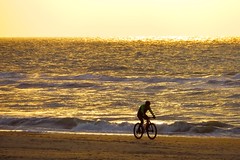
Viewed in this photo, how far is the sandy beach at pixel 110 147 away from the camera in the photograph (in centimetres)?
1471

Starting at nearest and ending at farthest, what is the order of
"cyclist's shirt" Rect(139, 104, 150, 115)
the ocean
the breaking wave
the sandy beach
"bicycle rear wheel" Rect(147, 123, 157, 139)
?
the sandy beach, "cyclist's shirt" Rect(139, 104, 150, 115), "bicycle rear wheel" Rect(147, 123, 157, 139), the breaking wave, the ocean

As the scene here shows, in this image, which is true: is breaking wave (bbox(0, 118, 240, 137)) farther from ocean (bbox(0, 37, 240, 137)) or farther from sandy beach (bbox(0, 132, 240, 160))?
sandy beach (bbox(0, 132, 240, 160))

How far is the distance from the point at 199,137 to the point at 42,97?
57.4ft

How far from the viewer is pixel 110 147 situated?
54.0 feet

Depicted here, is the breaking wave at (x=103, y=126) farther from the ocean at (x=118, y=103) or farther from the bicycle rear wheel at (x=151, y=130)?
the bicycle rear wheel at (x=151, y=130)

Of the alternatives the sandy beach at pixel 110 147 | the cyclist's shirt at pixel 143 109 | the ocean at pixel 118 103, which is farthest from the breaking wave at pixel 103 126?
the cyclist's shirt at pixel 143 109

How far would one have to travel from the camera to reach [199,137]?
2012 cm

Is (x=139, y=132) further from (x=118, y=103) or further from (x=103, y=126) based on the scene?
(x=118, y=103)

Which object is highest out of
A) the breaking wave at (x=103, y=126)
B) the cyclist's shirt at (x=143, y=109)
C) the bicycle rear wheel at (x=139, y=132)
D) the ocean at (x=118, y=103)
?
the cyclist's shirt at (x=143, y=109)

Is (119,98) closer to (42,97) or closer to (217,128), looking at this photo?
(42,97)

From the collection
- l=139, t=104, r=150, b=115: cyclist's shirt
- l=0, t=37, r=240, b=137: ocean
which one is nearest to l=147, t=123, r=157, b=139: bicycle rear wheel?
l=139, t=104, r=150, b=115: cyclist's shirt

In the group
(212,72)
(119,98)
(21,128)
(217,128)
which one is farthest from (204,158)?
(212,72)

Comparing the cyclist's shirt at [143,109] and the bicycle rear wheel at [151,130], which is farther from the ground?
the cyclist's shirt at [143,109]

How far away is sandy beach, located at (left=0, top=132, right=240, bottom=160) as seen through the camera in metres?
14.7
